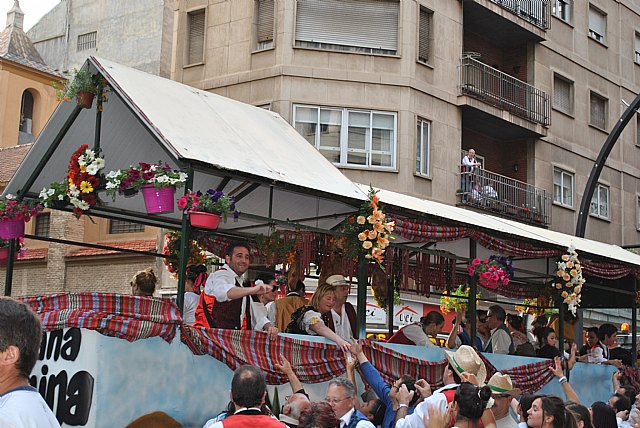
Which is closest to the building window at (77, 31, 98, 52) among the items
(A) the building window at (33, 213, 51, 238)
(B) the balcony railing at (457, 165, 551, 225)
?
(A) the building window at (33, 213, 51, 238)

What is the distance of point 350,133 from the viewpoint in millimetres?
27078

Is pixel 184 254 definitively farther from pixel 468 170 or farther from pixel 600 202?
pixel 600 202

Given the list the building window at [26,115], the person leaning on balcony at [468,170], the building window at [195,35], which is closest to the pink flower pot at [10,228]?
the building window at [195,35]

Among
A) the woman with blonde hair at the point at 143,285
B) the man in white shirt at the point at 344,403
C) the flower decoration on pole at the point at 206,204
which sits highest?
the flower decoration on pole at the point at 206,204

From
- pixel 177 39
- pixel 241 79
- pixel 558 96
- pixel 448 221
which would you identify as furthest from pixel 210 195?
pixel 558 96

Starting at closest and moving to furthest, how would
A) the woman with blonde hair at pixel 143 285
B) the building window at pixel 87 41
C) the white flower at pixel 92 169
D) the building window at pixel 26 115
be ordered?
the woman with blonde hair at pixel 143 285 < the white flower at pixel 92 169 < the building window at pixel 87 41 < the building window at pixel 26 115

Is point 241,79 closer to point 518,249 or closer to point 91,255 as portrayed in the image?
point 91,255

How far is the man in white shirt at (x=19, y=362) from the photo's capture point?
3902 mm

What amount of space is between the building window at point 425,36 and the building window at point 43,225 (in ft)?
48.3

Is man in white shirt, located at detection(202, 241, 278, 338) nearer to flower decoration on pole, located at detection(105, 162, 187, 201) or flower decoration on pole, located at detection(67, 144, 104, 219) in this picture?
flower decoration on pole, located at detection(105, 162, 187, 201)

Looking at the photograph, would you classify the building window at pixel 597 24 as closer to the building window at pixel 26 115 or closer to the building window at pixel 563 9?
the building window at pixel 563 9

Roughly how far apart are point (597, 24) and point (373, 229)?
27.6 m

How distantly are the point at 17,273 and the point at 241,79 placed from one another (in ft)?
42.9

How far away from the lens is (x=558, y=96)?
110 feet
